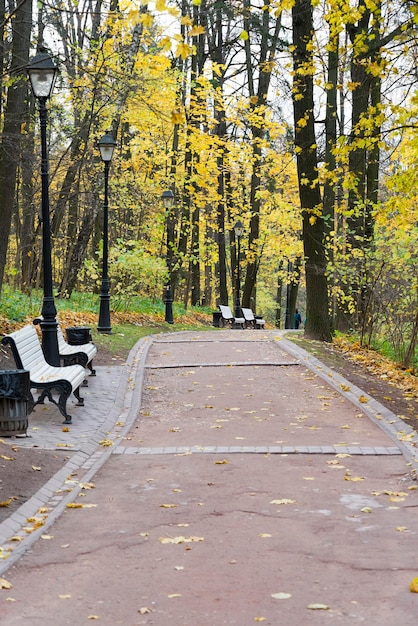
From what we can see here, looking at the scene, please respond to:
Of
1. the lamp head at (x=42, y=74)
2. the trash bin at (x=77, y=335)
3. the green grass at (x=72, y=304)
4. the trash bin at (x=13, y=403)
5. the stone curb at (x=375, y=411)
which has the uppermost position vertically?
the lamp head at (x=42, y=74)

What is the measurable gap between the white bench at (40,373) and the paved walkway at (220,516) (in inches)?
11.2

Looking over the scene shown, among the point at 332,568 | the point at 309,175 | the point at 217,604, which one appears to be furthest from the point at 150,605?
the point at 309,175

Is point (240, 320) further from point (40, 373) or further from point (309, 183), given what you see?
point (40, 373)

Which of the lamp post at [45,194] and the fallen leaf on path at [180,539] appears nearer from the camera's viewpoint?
the fallen leaf on path at [180,539]

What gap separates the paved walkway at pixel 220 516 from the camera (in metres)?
4.50

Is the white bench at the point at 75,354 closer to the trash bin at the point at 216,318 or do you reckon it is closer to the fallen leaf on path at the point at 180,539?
the fallen leaf on path at the point at 180,539

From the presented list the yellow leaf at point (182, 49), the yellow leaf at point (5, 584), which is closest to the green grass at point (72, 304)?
the yellow leaf at point (182, 49)

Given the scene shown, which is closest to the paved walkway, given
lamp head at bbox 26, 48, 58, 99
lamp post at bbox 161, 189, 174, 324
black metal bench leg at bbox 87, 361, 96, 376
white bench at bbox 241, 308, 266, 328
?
black metal bench leg at bbox 87, 361, 96, 376

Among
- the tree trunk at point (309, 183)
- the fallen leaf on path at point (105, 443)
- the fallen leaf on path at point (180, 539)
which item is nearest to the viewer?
the fallen leaf on path at point (180, 539)

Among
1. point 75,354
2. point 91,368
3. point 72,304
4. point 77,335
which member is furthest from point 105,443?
point 72,304

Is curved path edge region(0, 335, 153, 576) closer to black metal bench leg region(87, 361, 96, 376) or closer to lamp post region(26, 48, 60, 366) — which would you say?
black metal bench leg region(87, 361, 96, 376)

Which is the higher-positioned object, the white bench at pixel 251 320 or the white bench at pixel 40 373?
the white bench at pixel 40 373

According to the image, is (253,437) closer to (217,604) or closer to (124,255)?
(217,604)

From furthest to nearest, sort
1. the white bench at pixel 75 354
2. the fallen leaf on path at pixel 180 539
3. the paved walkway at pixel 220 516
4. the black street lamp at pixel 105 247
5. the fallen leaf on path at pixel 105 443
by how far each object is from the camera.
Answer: the black street lamp at pixel 105 247, the white bench at pixel 75 354, the fallen leaf on path at pixel 105 443, the fallen leaf on path at pixel 180 539, the paved walkway at pixel 220 516
